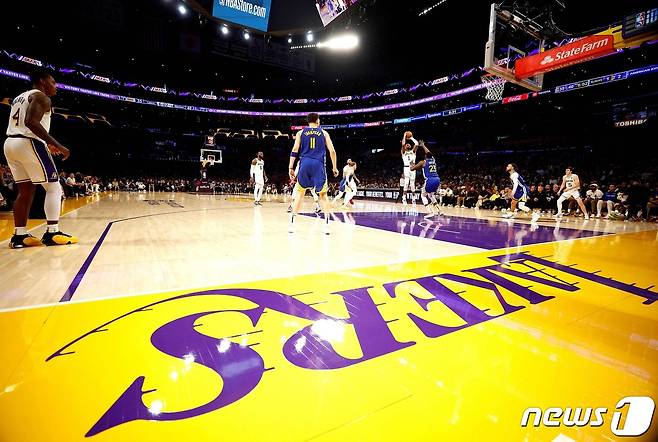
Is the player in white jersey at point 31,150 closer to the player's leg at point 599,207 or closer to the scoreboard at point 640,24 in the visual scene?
the scoreboard at point 640,24

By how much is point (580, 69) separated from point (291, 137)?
26.7 meters

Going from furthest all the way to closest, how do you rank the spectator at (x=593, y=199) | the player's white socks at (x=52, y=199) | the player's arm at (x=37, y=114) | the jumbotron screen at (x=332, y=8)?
the jumbotron screen at (x=332, y=8) → the spectator at (x=593, y=199) → the player's white socks at (x=52, y=199) → the player's arm at (x=37, y=114)

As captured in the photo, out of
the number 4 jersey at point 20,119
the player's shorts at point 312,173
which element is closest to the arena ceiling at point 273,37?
the player's shorts at point 312,173

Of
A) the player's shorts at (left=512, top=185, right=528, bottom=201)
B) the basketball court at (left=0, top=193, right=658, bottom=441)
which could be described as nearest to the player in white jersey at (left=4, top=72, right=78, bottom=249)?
the basketball court at (left=0, top=193, right=658, bottom=441)

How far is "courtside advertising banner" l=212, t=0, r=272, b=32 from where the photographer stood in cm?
1452

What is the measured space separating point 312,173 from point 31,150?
3.21 meters

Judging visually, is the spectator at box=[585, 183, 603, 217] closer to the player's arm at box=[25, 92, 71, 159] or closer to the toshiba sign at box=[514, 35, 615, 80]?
the toshiba sign at box=[514, 35, 615, 80]

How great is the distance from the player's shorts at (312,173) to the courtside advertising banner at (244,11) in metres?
14.5

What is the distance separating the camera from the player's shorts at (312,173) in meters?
4.41

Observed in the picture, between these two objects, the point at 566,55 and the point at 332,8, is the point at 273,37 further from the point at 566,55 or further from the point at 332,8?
the point at 566,55

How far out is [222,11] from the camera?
14547mm

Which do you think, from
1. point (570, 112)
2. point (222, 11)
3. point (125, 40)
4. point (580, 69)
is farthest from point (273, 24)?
point (570, 112)

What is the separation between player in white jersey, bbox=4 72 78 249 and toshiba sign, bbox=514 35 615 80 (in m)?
10.8

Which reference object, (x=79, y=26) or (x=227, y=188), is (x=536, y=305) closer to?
(x=227, y=188)
